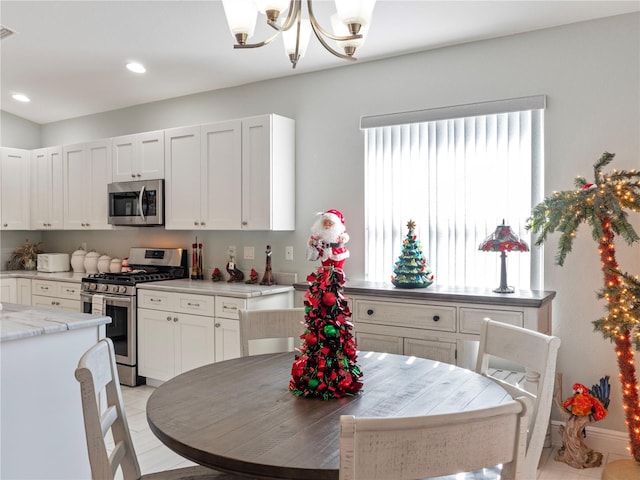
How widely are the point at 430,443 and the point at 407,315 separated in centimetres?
229

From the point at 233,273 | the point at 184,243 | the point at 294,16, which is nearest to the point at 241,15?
the point at 294,16

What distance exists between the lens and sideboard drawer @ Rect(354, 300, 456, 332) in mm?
3115

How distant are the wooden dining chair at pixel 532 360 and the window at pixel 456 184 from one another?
1.47 metres

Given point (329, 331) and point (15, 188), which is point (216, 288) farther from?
point (15, 188)

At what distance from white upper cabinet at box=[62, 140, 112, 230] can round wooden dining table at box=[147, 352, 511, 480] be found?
372 centimetres

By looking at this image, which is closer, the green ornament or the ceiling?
the green ornament

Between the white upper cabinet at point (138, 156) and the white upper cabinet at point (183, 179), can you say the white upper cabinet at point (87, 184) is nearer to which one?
the white upper cabinet at point (138, 156)

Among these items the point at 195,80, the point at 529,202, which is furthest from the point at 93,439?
the point at 195,80

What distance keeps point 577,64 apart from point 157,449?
346 centimetres

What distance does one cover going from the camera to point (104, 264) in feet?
→ 18.0

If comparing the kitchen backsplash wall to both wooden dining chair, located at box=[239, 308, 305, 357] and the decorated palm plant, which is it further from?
the decorated palm plant

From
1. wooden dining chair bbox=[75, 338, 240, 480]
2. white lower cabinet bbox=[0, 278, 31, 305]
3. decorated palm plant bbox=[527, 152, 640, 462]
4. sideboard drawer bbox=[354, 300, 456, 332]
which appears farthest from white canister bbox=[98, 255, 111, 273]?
decorated palm plant bbox=[527, 152, 640, 462]

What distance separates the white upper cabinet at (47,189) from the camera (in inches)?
222

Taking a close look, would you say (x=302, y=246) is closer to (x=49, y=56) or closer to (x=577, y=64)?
(x=577, y=64)
